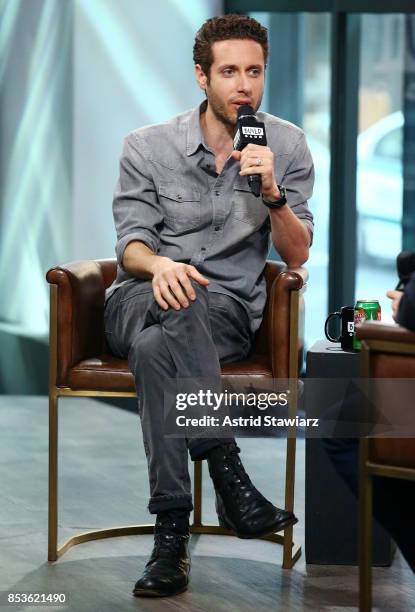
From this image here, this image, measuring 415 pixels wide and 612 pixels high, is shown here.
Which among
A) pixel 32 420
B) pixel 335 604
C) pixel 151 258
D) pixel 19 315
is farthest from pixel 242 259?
pixel 19 315

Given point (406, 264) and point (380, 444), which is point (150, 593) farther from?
point (406, 264)

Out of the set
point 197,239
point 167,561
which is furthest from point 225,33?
point 167,561

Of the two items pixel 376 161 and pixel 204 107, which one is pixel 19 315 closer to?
pixel 376 161

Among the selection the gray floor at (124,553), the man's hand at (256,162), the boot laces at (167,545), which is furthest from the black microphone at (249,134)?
the gray floor at (124,553)

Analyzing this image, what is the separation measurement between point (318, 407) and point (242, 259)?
50cm

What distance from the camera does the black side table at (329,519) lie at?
10.2 ft

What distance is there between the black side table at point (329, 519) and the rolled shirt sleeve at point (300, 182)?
38cm

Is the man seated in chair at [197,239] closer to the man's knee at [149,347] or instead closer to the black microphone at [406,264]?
the man's knee at [149,347]

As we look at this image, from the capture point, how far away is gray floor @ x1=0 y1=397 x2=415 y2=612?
9.32 ft

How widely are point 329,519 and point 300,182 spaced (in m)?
0.91

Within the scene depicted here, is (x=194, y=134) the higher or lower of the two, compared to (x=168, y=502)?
higher

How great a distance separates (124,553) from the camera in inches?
126

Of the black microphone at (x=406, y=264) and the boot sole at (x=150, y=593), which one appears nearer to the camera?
the black microphone at (x=406, y=264)

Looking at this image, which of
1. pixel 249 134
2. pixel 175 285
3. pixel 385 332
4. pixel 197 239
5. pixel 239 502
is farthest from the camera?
pixel 197 239
